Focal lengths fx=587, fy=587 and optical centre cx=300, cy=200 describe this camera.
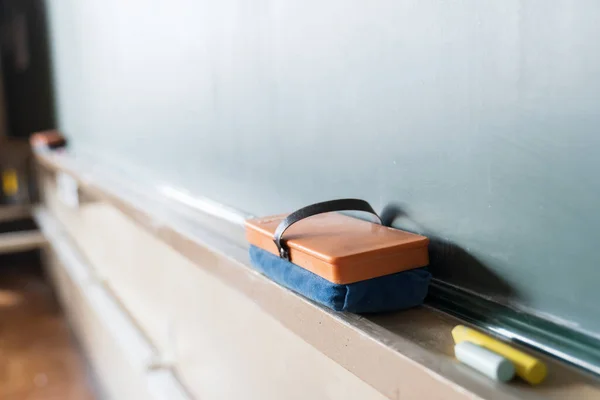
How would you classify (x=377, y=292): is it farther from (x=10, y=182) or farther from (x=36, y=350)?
(x=10, y=182)

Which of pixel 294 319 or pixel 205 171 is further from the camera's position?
pixel 205 171

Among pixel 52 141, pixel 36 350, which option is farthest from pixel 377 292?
pixel 36 350

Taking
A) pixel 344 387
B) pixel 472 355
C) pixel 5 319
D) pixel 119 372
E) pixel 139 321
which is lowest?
pixel 5 319

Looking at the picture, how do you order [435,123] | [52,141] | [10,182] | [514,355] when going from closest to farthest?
[514,355]
[435,123]
[52,141]
[10,182]

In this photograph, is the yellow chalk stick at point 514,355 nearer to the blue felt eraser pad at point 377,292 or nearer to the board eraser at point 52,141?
the blue felt eraser pad at point 377,292

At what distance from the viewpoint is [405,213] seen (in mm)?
557

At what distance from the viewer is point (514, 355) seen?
1.32 ft

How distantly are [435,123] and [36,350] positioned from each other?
220 centimetres

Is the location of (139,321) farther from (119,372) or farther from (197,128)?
(197,128)

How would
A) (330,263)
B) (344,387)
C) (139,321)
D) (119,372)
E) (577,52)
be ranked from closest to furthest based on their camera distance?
(577,52) < (330,263) < (344,387) < (139,321) < (119,372)

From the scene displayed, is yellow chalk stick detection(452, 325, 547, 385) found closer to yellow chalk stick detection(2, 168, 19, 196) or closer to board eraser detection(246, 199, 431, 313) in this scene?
board eraser detection(246, 199, 431, 313)

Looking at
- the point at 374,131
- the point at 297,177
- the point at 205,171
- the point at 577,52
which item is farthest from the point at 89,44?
the point at 577,52

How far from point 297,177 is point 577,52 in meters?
0.40

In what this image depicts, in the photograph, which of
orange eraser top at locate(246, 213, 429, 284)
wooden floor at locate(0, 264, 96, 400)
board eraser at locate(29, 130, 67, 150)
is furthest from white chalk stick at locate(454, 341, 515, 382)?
board eraser at locate(29, 130, 67, 150)
